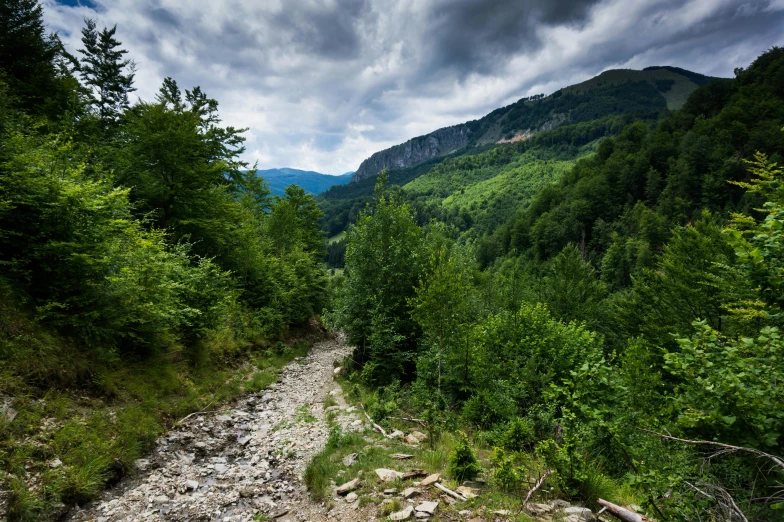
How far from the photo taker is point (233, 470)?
906 cm

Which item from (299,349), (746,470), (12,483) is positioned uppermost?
(12,483)

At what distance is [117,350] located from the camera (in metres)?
10.7

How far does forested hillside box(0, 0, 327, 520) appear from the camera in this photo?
720 cm

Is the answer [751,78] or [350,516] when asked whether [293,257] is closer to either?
[350,516]

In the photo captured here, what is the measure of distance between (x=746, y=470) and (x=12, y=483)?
1133cm

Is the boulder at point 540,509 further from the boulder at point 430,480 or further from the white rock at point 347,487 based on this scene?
the white rock at point 347,487

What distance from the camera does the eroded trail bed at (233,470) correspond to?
273 inches

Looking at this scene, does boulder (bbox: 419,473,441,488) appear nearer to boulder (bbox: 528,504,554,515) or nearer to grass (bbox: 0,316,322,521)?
boulder (bbox: 528,504,554,515)

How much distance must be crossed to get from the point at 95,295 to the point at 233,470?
6.76 m

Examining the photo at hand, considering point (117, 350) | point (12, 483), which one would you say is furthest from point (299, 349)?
point (12, 483)

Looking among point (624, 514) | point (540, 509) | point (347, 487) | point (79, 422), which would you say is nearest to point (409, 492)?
point (347, 487)

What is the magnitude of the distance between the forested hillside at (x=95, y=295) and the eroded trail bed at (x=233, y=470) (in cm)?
65

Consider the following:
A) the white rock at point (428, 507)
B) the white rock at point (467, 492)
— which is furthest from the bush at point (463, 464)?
the white rock at point (428, 507)

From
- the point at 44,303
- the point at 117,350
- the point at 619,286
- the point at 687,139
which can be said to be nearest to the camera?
the point at 44,303
